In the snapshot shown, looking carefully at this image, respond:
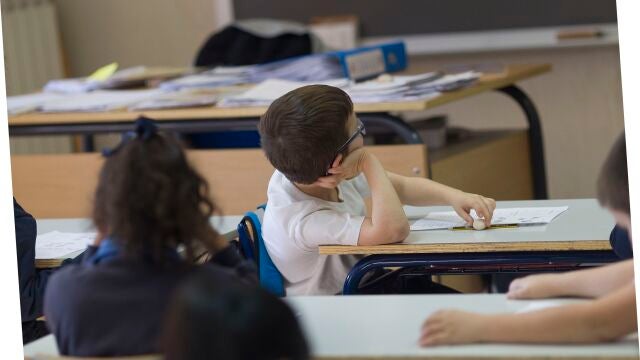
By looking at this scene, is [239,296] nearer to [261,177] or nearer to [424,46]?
[261,177]

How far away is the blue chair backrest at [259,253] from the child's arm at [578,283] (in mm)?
692

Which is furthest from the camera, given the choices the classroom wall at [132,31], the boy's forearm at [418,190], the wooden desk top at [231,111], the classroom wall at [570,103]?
the classroom wall at [132,31]

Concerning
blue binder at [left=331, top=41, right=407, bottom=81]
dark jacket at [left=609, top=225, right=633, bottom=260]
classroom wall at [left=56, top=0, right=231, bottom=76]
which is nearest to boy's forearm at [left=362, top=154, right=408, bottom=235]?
dark jacket at [left=609, top=225, right=633, bottom=260]

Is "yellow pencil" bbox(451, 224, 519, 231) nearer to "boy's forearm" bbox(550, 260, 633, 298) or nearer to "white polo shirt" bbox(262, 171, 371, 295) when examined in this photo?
"white polo shirt" bbox(262, 171, 371, 295)

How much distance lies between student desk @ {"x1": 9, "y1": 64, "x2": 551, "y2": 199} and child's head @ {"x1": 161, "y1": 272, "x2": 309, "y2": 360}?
5.53ft

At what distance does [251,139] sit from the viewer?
3.42 metres

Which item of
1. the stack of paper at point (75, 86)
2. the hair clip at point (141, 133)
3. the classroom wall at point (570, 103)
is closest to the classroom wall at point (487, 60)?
the classroom wall at point (570, 103)

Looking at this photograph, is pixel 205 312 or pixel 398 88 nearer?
pixel 205 312

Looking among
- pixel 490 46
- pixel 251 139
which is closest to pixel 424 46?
pixel 490 46

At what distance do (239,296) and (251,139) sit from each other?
7.31 feet

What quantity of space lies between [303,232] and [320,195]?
10 cm

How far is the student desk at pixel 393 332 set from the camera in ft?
4.29

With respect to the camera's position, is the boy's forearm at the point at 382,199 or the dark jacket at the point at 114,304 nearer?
the dark jacket at the point at 114,304

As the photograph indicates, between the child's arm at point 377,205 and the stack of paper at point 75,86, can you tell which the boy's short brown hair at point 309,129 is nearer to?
the child's arm at point 377,205
